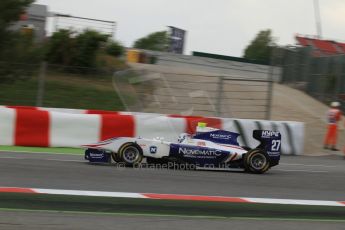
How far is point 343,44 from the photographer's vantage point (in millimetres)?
32375

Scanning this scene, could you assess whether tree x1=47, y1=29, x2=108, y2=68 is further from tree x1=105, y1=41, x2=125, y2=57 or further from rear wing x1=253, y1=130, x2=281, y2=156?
rear wing x1=253, y1=130, x2=281, y2=156

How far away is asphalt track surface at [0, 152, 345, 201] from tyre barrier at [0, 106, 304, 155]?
5.20 ft

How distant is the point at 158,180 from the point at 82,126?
458 centimetres

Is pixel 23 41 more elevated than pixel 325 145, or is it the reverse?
pixel 23 41

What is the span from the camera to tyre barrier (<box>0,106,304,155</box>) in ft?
38.4

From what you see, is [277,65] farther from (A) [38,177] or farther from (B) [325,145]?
(A) [38,177]

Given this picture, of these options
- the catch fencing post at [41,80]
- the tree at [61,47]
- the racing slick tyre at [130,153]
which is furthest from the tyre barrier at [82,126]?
the tree at [61,47]

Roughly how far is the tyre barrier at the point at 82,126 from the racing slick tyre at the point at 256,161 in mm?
3351

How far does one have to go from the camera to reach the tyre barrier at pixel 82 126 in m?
11.7

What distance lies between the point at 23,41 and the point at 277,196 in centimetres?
1164

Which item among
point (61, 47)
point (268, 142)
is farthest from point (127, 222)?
point (61, 47)

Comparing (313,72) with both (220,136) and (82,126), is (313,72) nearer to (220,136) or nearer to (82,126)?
(82,126)

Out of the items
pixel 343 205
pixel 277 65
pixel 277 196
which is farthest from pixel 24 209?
pixel 277 65

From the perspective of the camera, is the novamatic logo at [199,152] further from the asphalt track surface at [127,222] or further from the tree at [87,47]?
the tree at [87,47]
